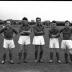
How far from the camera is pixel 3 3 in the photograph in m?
13.0

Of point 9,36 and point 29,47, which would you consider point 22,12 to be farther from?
point 9,36

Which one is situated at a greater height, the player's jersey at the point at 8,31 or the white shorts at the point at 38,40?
the player's jersey at the point at 8,31

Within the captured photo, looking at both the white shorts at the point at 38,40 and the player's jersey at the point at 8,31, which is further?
the white shorts at the point at 38,40

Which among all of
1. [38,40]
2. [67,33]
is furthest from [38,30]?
[67,33]

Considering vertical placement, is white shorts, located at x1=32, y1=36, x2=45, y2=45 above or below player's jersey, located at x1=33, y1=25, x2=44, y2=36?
below

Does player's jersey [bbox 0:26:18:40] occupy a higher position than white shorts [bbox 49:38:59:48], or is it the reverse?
player's jersey [bbox 0:26:18:40]

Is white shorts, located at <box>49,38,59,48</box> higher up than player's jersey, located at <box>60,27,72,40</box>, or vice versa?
player's jersey, located at <box>60,27,72,40</box>

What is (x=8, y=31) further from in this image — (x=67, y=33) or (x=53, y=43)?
(x=67, y=33)

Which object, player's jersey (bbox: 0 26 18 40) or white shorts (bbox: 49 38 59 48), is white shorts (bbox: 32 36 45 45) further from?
player's jersey (bbox: 0 26 18 40)

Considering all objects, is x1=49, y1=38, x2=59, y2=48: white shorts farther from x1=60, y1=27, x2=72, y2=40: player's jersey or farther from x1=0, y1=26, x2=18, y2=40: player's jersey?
x1=0, y1=26, x2=18, y2=40: player's jersey

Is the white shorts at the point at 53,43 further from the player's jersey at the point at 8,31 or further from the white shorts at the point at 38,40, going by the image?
the player's jersey at the point at 8,31

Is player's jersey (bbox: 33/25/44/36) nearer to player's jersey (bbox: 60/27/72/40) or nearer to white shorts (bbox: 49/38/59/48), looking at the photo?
white shorts (bbox: 49/38/59/48)

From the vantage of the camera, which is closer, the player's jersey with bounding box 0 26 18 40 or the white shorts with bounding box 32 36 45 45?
the player's jersey with bounding box 0 26 18 40

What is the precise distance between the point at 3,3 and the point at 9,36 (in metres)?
3.52
